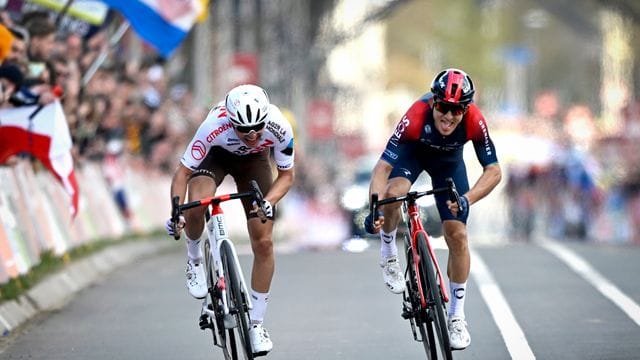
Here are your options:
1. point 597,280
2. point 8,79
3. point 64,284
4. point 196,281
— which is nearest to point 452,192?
point 196,281

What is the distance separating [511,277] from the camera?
1889 cm

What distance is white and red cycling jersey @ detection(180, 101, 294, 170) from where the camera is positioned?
38.3 feet

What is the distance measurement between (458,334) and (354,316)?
12.0 feet

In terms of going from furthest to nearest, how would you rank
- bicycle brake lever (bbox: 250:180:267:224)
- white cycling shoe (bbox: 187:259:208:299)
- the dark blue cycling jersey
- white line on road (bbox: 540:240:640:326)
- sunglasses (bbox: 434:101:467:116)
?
white line on road (bbox: 540:240:640:326), white cycling shoe (bbox: 187:259:208:299), the dark blue cycling jersey, sunglasses (bbox: 434:101:467:116), bicycle brake lever (bbox: 250:180:267:224)

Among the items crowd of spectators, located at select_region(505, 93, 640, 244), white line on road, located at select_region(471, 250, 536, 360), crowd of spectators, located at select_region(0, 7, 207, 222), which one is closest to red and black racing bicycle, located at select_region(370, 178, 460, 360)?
white line on road, located at select_region(471, 250, 536, 360)

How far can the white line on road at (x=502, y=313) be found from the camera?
12773 mm

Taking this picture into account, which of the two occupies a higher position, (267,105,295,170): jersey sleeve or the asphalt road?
(267,105,295,170): jersey sleeve

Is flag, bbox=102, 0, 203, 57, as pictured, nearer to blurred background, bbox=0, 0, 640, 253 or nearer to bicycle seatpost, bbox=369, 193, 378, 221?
blurred background, bbox=0, 0, 640, 253

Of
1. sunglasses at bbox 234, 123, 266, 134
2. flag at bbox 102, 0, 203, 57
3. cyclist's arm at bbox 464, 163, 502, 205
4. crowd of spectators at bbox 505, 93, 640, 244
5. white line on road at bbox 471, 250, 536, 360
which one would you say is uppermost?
flag at bbox 102, 0, 203, 57

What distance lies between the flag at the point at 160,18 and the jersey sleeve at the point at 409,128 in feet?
32.0

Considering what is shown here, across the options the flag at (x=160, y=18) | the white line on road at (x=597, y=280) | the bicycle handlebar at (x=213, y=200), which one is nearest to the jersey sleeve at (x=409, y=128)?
the bicycle handlebar at (x=213, y=200)

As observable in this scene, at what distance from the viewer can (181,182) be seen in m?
11.8

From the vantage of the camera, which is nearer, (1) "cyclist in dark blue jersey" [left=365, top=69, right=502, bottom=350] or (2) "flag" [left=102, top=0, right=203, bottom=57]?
(1) "cyclist in dark blue jersey" [left=365, top=69, right=502, bottom=350]

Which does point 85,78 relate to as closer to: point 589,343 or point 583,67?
point 589,343
